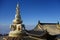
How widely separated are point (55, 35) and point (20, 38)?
6.36 meters

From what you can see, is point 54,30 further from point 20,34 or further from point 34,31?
point 20,34

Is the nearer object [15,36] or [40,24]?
[15,36]

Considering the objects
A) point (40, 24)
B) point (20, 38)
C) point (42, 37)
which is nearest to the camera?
point (20, 38)

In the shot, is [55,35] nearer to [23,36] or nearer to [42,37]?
[42,37]

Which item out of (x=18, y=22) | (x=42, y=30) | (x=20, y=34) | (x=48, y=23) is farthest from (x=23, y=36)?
(x=48, y=23)

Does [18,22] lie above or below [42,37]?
above

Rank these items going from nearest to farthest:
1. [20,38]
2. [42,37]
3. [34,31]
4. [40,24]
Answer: [20,38]
[42,37]
[34,31]
[40,24]

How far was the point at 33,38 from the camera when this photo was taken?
3331 centimetres

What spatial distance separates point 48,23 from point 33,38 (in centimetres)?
759

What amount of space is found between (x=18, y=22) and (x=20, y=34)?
2.39 metres

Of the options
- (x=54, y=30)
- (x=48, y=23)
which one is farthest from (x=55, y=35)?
(x=48, y=23)

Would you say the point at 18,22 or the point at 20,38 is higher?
the point at 18,22

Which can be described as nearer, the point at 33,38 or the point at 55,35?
the point at 33,38

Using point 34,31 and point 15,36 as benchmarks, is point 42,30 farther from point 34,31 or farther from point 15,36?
point 15,36
